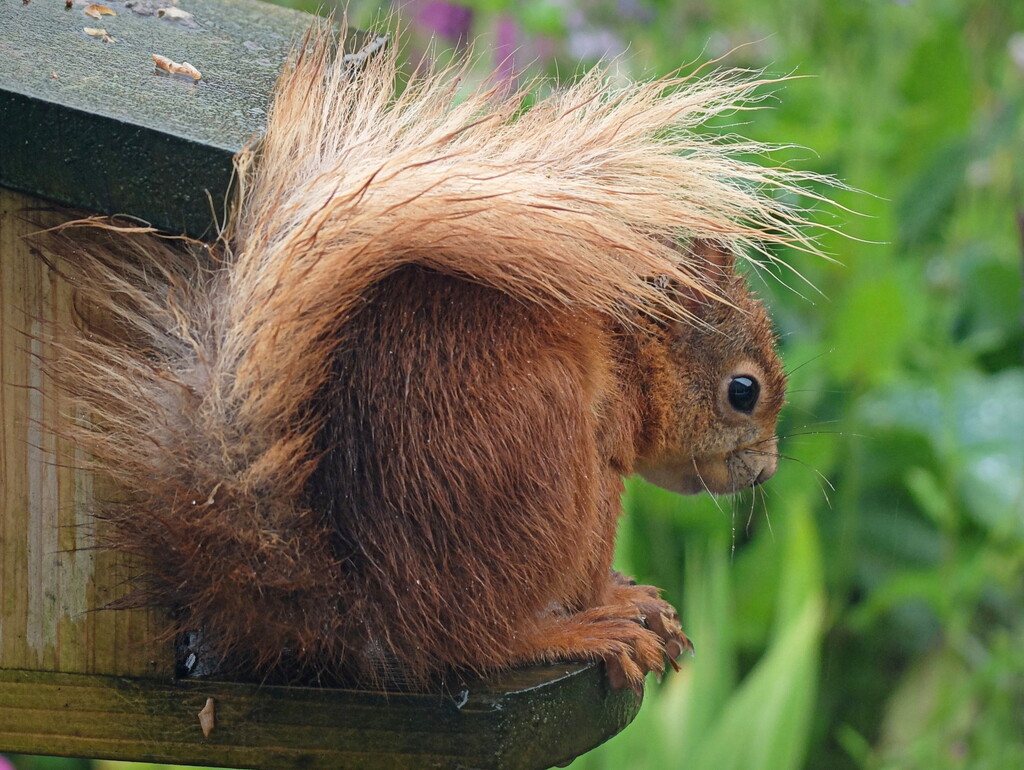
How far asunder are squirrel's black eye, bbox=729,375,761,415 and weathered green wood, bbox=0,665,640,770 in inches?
18.0

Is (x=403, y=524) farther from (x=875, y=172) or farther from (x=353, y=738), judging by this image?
(x=875, y=172)

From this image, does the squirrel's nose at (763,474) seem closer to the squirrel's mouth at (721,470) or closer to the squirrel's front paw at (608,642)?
the squirrel's mouth at (721,470)

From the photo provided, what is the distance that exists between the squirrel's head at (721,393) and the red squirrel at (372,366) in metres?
0.23

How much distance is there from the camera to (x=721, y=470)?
1.45 m

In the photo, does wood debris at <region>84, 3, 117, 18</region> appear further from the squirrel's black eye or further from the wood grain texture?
the squirrel's black eye

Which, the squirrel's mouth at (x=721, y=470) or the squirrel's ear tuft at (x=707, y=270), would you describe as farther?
the squirrel's mouth at (x=721, y=470)

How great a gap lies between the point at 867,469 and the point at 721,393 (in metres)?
1.67

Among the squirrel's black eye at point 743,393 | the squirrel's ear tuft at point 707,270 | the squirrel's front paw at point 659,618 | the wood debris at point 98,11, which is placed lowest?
the squirrel's front paw at point 659,618

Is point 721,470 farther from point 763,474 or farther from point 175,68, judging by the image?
point 175,68

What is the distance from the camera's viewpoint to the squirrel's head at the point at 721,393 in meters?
1.32

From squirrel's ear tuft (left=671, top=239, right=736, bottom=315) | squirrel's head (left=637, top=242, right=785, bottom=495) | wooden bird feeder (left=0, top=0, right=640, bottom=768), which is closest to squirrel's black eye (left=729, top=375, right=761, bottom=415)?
squirrel's head (left=637, top=242, right=785, bottom=495)

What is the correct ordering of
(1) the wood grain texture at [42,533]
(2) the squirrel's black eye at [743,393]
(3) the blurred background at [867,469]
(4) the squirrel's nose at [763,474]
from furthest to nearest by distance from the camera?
(3) the blurred background at [867,469] < (4) the squirrel's nose at [763,474] < (2) the squirrel's black eye at [743,393] < (1) the wood grain texture at [42,533]

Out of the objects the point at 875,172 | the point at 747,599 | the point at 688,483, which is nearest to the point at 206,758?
the point at 688,483

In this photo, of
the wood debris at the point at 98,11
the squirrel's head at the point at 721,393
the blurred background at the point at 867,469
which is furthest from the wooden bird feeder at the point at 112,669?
the blurred background at the point at 867,469
